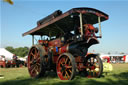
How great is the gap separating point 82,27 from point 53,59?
7.08ft

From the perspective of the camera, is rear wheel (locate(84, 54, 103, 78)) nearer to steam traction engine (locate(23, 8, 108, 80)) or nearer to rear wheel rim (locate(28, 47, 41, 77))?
steam traction engine (locate(23, 8, 108, 80))

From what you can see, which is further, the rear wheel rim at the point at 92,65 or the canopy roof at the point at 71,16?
the rear wheel rim at the point at 92,65

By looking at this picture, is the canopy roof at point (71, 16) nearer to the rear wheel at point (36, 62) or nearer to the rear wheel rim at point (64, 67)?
the rear wheel at point (36, 62)

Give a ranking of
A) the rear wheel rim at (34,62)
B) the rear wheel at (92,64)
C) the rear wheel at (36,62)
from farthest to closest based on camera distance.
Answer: the rear wheel rim at (34,62) → the rear wheel at (36,62) → the rear wheel at (92,64)

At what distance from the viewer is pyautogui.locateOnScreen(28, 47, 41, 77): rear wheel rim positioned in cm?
804

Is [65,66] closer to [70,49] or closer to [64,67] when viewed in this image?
[64,67]

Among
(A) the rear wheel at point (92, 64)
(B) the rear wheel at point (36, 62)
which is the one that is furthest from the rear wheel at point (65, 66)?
(B) the rear wheel at point (36, 62)

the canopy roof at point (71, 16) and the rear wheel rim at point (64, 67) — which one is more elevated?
the canopy roof at point (71, 16)

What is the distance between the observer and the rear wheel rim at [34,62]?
8.04 m

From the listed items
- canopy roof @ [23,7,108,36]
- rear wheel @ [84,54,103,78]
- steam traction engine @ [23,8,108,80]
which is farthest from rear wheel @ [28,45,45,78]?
rear wheel @ [84,54,103,78]

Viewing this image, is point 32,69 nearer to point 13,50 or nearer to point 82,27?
point 82,27

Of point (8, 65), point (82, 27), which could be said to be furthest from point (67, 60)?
point (8, 65)

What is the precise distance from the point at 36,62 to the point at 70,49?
2.21 metres

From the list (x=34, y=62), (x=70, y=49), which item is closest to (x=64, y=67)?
(x=70, y=49)
